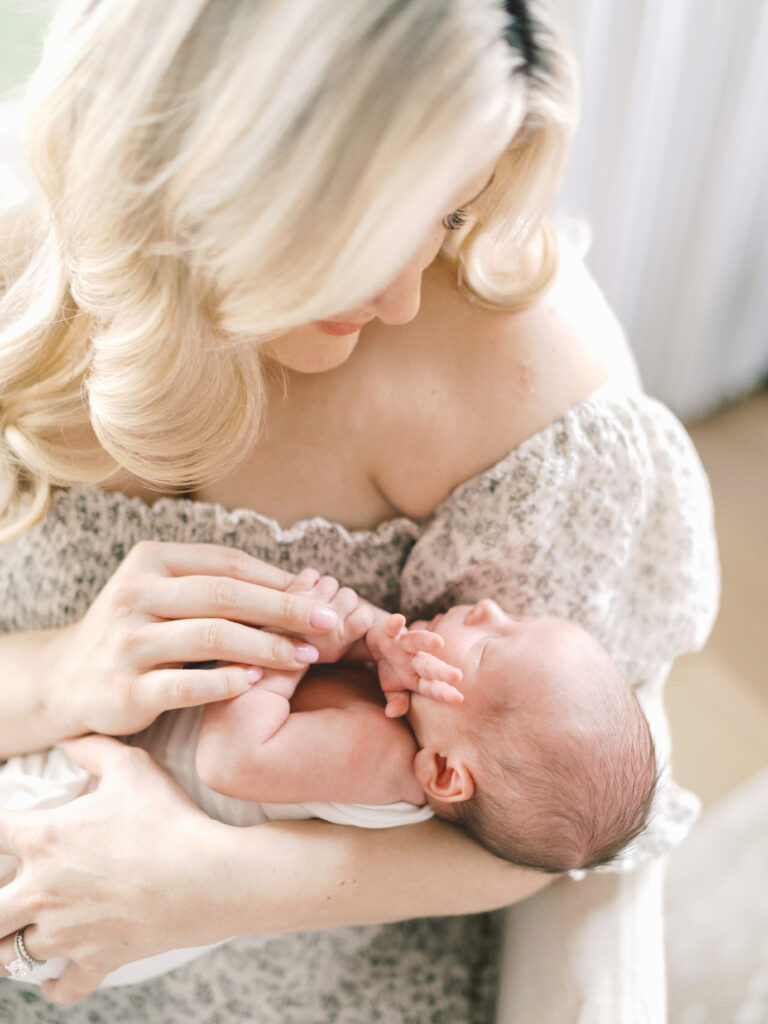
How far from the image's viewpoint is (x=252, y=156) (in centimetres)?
60

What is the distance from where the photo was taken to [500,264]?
1.00 meters

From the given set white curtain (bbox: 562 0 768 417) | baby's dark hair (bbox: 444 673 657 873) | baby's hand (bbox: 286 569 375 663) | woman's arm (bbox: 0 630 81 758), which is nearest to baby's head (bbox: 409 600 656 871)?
baby's dark hair (bbox: 444 673 657 873)

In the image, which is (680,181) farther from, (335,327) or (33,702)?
(33,702)

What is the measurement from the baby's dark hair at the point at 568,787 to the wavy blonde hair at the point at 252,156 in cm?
52

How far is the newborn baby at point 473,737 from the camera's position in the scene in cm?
95

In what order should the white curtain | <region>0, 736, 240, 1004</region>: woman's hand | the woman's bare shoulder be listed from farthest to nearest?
1. the white curtain
2. the woman's bare shoulder
3. <region>0, 736, 240, 1004</region>: woman's hand

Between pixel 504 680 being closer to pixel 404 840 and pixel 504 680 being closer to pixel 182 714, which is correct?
pixel 404 840

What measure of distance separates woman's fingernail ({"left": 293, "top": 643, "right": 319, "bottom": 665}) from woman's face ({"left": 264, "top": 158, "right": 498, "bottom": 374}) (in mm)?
321

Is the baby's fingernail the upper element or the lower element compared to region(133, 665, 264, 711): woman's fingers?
upper

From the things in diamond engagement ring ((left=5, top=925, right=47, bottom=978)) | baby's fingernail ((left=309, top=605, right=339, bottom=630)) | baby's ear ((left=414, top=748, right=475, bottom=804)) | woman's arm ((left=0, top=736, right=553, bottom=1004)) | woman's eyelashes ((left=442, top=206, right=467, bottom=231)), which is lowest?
diamond engagement ring ((left=5, top=925, right=47, bottom=978))

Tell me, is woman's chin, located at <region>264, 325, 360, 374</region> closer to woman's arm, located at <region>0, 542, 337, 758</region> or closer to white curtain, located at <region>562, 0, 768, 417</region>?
woman's arm, located at <region>0, 542, 337, 758</region>

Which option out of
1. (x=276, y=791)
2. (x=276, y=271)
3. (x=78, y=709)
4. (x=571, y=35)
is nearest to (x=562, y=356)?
(x=571, y=35)

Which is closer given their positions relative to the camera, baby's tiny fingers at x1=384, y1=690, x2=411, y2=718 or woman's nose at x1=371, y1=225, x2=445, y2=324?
woman's nose at x1=371, y1=225, x2=445, y2=324

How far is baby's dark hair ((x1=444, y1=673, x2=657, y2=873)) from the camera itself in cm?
94
